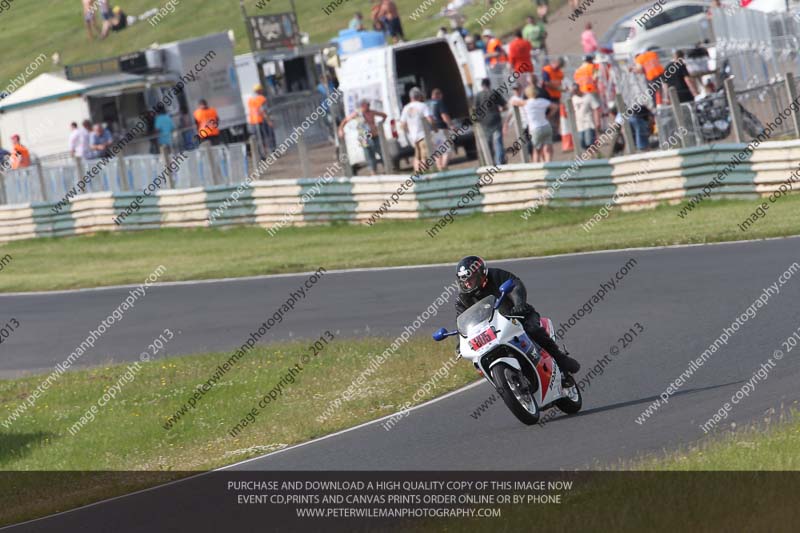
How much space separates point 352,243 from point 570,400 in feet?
46.1

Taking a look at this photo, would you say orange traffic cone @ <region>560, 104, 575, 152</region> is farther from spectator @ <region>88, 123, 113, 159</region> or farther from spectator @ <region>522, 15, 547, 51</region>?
spectator @ <region>88, 123, 113, 159</region>

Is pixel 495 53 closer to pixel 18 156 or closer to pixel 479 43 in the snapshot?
pixel 479 43

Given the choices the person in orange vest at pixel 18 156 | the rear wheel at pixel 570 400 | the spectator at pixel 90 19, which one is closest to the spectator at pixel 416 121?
the person in orange vest at pixel 18 156

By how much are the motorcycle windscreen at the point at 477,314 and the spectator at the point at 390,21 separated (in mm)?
28786

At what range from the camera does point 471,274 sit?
35.3 feet

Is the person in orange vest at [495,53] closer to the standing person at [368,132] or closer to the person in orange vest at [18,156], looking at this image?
the standing person at [368,132]

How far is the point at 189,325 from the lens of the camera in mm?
19453

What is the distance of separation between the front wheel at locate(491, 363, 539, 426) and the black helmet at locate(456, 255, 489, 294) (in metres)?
0.72

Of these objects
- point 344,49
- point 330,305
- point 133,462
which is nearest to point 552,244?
point 330,305

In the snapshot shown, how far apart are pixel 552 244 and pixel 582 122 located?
16.0ft

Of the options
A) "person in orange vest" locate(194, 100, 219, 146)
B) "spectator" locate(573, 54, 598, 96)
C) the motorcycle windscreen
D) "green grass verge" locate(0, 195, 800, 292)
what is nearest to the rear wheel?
the motorcycle windscreen

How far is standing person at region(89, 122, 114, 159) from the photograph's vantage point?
34.5m

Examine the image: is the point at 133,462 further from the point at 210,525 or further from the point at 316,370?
the point at 210,525

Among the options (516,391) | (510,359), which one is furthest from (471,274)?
(516,391)
